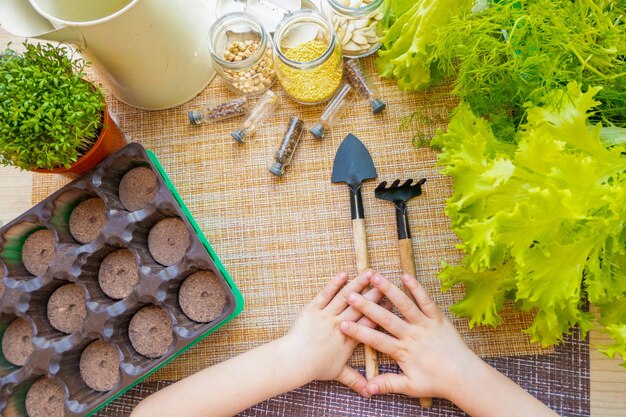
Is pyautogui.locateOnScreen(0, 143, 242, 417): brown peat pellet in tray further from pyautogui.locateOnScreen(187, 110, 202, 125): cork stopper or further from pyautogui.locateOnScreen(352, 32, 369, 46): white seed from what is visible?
pyautogui.locateOnScreen(352, 32, 369, 46): white seed

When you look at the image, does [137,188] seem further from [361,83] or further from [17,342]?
[361,83]

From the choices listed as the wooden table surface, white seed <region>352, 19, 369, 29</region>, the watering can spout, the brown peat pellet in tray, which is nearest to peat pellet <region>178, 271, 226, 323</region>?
the brown peat pellet in tray

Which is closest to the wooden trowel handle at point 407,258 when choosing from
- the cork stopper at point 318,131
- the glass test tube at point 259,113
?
the cork stopper at point 318,131

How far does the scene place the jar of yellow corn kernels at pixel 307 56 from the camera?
39.7 inches

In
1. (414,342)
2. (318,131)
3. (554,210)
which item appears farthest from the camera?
(318,131)

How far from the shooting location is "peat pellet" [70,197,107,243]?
1.01 m

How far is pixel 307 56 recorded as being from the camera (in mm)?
1033

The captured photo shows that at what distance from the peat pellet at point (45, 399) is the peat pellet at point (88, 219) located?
28cm

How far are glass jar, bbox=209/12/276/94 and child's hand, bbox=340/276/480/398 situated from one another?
1.58ft

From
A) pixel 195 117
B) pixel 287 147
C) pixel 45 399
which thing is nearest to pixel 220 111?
pixel 195 117

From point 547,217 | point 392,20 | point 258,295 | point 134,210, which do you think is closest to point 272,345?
point 258,295

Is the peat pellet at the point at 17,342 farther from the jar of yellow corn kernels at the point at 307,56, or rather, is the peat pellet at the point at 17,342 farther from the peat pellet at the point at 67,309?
the jar of yellow corn kernels at the point at 307,56

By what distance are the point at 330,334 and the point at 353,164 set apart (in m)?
0.34

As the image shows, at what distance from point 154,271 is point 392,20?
26.4 inches
